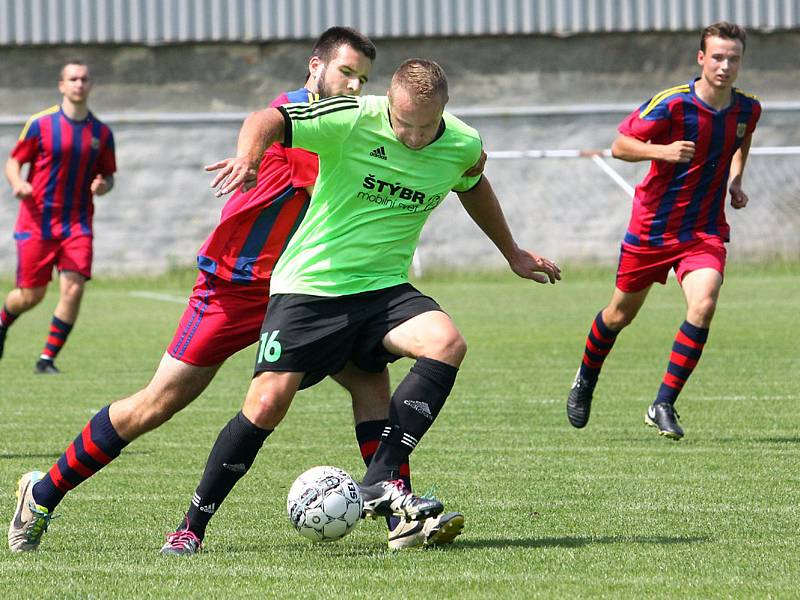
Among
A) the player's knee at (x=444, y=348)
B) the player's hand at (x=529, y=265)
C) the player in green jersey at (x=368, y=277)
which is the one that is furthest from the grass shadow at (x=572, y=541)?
the player's hand at (x=529, y=265)

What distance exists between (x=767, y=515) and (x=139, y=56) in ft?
59.7

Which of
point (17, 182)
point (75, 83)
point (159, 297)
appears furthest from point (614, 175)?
point (17, 182)

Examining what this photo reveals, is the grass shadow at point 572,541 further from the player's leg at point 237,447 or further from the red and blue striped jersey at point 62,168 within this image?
the red and blue striped jersey at point 62,168

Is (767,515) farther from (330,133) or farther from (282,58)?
(282,58)

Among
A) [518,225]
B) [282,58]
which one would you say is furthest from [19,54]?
[518,225]

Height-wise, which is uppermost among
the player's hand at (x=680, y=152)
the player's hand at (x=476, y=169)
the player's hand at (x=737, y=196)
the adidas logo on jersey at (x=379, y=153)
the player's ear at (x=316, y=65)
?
the player's ear at (x=316, y=65)

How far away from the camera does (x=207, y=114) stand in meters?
21.9

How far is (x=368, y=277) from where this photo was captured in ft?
16.2

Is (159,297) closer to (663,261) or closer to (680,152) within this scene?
(663,261)

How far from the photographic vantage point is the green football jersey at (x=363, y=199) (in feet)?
15.9

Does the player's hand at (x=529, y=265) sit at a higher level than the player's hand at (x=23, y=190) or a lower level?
higher

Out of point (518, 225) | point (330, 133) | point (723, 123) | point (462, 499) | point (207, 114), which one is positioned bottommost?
point (518, 225)

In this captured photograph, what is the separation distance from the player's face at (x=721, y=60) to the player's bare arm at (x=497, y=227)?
8.55 ft

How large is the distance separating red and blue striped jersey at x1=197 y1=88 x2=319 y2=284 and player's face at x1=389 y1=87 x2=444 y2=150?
0.48 m
